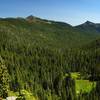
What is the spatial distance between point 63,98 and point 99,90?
23463 millimetres

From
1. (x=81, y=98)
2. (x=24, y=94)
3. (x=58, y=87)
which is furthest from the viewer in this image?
(x=58, y=87)

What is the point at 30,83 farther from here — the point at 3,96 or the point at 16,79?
the point at 3,96

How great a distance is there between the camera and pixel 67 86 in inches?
6919

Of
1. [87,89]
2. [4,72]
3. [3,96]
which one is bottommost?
[87,89]

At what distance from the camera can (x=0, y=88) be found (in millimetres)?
70062

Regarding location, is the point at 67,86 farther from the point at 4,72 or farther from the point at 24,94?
the point at 24,94

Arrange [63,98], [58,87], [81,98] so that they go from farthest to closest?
[58,87]
[63,98]
[81,98]

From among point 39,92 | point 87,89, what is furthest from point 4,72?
point 87,89

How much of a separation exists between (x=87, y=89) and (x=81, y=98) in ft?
123

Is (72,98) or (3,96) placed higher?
(3,96)

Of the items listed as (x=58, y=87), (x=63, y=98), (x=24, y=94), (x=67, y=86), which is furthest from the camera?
(x=58, y=87)

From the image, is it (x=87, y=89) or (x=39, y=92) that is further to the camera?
(x=87, y=89)

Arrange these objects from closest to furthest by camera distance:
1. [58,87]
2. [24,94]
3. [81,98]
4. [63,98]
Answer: [24,94]
[81,98]
[63,98]
[58,87]

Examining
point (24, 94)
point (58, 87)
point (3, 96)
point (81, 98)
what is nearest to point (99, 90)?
point (81, 98)
